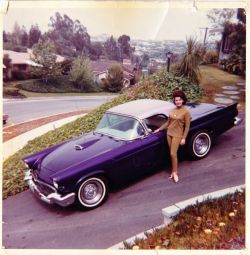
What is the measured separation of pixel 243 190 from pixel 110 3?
2.76m

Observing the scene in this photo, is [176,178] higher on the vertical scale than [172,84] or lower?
lower

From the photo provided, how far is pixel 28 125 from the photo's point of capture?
4504 mm

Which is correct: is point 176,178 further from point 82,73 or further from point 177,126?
point 82,73

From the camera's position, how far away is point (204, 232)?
12.7 ft

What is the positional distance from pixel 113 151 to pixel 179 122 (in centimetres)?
92

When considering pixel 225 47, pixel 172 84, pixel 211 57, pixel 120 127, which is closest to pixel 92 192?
pixel 120 127

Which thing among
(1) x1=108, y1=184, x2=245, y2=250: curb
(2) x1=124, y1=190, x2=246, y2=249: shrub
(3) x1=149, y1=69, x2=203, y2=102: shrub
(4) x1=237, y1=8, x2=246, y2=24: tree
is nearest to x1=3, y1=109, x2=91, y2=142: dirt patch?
(3) x1=149, y1=69, x2=203, y2=102: shrub

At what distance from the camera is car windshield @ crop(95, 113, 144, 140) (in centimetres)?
457

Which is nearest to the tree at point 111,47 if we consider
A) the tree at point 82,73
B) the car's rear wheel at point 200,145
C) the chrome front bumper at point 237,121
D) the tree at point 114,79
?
the tree at point 114,79

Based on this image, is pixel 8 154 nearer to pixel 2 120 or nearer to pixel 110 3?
pixel 2 120

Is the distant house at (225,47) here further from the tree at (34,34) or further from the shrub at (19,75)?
the shrub at (19,75)

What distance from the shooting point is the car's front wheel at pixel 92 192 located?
4113mm

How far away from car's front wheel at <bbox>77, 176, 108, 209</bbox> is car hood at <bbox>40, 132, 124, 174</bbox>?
0.27 m

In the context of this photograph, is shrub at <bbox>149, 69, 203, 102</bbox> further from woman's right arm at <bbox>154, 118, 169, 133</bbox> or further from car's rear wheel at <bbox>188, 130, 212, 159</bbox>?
car's rear wheel at <bbox>188, 130, 212, 159</bbox>
